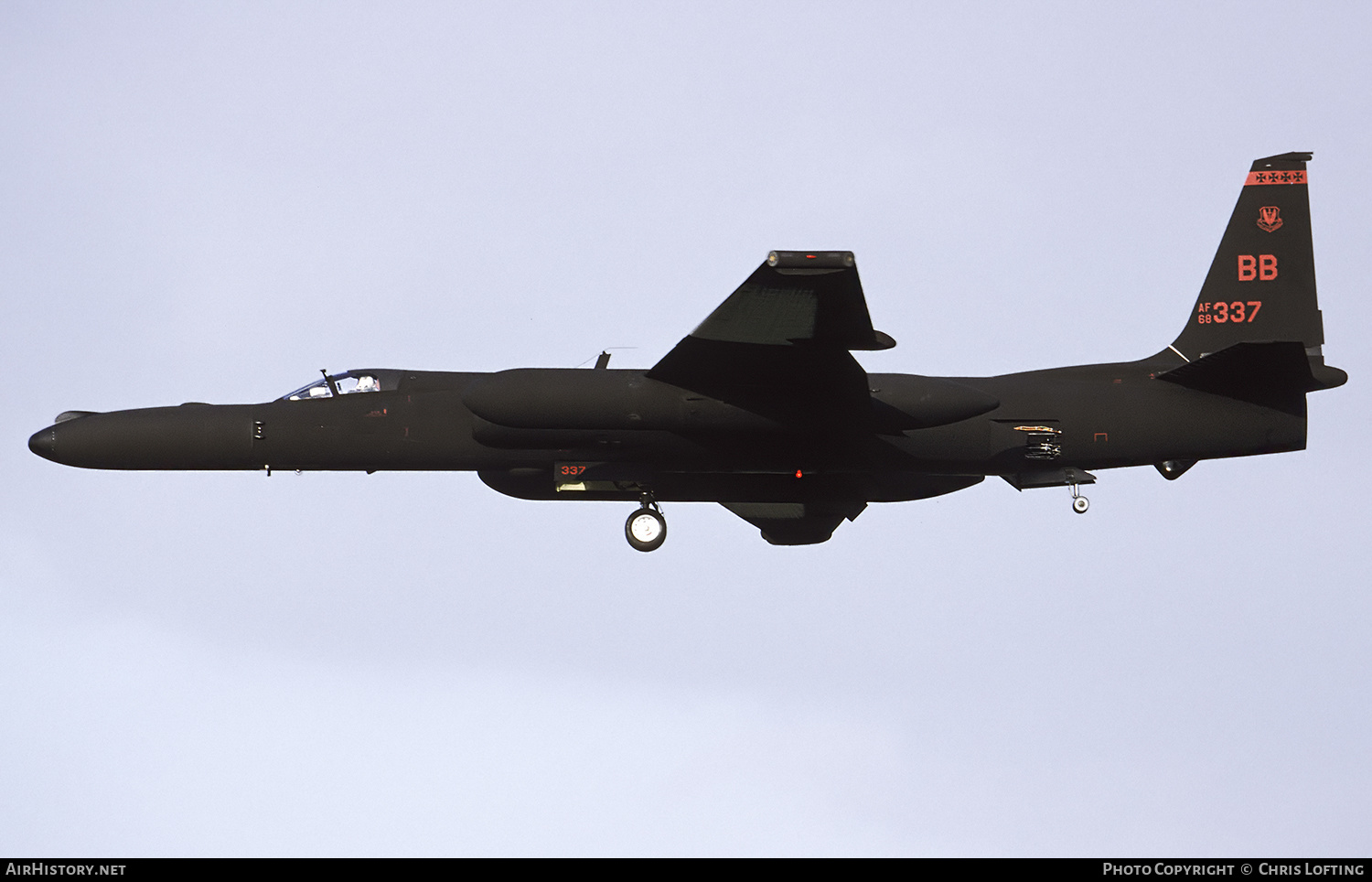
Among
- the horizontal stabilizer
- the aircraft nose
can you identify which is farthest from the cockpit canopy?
the horizontal stabilizer

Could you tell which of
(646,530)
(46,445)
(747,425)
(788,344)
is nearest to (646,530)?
(646,530)

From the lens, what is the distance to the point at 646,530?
76.4 feet

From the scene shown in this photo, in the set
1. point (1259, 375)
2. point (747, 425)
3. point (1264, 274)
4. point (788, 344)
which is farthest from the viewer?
point (1264, 274)

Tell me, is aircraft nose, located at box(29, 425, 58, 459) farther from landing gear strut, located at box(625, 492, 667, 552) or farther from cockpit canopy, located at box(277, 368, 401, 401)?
landing gear strut, located at box(625, 492, 667, 552)

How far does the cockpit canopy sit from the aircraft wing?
12.6 ft

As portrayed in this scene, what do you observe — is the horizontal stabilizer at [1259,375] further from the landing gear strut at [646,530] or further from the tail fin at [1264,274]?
the landing gear strut at [646,530]

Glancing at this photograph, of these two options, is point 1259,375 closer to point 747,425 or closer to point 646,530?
point 747,425

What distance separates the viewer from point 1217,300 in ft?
82.4

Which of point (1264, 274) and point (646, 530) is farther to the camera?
point (1264, 274)

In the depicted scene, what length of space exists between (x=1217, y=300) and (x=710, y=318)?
8.44 metres

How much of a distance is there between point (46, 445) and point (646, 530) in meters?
8.10

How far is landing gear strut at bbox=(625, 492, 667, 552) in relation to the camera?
76.4 feet
